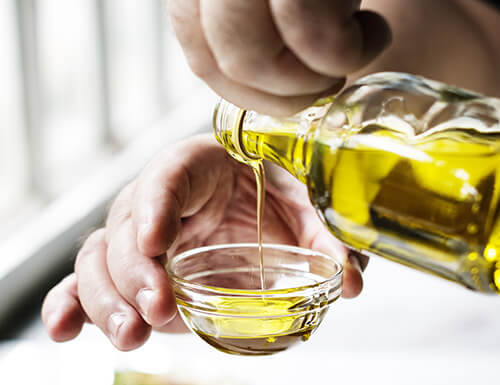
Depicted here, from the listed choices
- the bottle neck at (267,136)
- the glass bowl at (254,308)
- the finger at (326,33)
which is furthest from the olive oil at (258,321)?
the finger at (326,33)

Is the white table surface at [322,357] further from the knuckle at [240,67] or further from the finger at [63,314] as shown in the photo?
the knuckle at [240,67]

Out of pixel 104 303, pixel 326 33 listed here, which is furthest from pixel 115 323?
pixel 326 33

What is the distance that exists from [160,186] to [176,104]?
2.32 metres

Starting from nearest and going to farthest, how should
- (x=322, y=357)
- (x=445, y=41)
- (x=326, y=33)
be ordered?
(x=326, y=33)
(x=322, y=357)
(x=445, y=41)

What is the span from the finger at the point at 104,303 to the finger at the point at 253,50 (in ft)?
0.96

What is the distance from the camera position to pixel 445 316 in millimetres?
1033

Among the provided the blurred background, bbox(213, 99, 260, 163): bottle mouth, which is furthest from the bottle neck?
the blurred background

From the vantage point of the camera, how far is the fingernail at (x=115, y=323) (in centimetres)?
61

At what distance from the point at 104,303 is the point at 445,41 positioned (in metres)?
0.67

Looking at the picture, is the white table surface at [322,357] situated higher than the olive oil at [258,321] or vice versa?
the olive oil at [258,321]

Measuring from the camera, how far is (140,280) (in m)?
0.61

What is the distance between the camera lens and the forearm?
0.94 m

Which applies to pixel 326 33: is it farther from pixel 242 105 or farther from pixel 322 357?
pixel 322 357

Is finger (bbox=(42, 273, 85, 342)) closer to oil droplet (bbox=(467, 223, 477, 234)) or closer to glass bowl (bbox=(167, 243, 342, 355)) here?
glass bowl (bbox=(167, 243, 342, 355))
